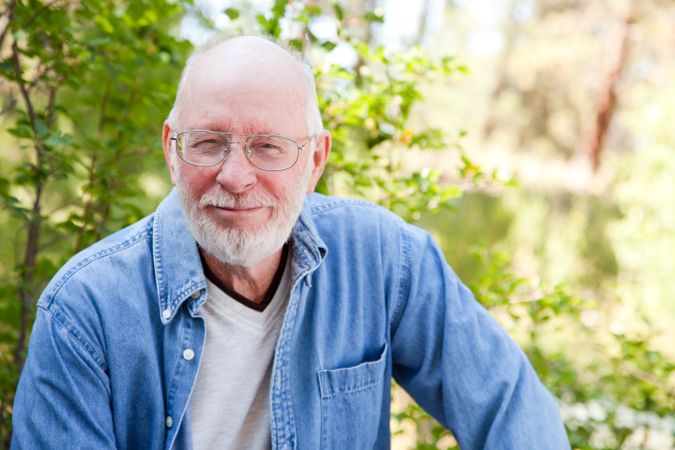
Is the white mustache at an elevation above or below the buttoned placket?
above

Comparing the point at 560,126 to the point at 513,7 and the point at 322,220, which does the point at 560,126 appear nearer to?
the point at 513,7

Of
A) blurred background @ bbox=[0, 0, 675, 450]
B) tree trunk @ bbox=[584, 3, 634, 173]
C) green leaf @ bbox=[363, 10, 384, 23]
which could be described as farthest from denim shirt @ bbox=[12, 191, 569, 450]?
tree trunk @ bbox=[584, 3, 634, 173]

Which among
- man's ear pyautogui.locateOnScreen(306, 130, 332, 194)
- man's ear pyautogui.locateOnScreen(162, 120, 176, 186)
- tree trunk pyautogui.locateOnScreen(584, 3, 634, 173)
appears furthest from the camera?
tree trunk pyautogui.locateOnScreen(584, 3, 634, 173)

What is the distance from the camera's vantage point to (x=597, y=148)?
15.1 meters

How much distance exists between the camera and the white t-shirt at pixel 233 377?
1504 mm

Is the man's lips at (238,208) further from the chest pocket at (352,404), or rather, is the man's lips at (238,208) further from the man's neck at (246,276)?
the chest pocket at (352,404)

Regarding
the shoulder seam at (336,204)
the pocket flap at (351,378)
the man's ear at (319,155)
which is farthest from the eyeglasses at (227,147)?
the pocket flap at (351,378)

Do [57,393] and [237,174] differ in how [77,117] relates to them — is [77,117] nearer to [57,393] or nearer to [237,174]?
[237,174]

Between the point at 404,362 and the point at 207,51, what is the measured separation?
882 millimetres

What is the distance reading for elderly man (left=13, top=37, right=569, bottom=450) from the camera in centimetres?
136

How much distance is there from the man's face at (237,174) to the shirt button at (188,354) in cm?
20

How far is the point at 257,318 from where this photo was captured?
1.57m

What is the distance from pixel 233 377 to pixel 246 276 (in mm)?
226

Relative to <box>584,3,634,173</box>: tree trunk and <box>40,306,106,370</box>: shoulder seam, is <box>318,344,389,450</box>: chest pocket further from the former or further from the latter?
<box>584,3,634,173</box>: tree trunk
